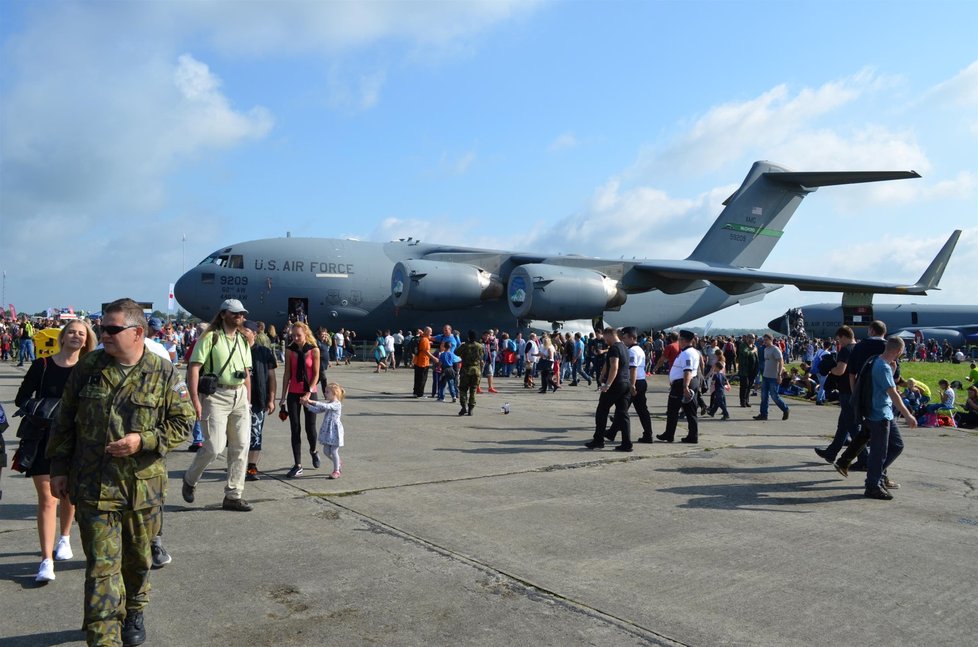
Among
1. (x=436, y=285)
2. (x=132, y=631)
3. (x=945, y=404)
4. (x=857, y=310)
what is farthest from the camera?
(x=436, y=285)

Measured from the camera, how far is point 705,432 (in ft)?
35.6

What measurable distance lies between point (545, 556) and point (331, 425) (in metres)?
2.98

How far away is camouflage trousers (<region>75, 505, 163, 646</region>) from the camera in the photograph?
3053mm

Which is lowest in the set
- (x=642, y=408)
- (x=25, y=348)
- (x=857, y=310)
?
(x=642, y=408)

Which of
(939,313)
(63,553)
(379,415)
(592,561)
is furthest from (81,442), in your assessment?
(939,313)

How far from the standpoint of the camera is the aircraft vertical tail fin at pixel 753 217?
91.3 ft

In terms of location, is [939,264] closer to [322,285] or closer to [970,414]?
[970,414]

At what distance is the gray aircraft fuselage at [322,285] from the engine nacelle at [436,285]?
46.1 inches

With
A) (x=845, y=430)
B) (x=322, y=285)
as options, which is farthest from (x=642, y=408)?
(x=322, y=285)

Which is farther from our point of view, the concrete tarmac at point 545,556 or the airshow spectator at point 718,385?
the airshow spectator at point 718,385

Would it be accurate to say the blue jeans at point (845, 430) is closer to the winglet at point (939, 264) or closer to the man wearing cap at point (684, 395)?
the man wearing cap at point (684, 395)

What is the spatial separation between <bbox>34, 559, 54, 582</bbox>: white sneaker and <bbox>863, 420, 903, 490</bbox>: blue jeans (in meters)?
6.44

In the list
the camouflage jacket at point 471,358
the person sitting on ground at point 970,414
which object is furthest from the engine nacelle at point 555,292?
the person sitting on ground at point 970,414

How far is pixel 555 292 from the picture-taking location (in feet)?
74.6
